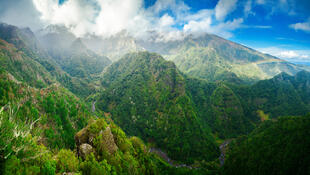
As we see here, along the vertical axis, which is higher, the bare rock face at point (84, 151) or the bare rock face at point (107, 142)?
the bare rock face at point (84, 151)

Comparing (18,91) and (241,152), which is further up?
(18,91)

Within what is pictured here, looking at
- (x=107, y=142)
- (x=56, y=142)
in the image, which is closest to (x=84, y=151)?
(x=107, y=142)

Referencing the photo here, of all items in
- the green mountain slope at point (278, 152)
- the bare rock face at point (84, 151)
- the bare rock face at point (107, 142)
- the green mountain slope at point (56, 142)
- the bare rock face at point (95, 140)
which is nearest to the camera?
the green mountain slope at point (56, 142)

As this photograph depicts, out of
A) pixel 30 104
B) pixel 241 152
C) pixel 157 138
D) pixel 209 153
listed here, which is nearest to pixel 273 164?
pixel 241 152

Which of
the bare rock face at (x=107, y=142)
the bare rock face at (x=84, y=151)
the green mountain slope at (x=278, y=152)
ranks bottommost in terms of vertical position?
the green mountain slope at (x=278, y=152)

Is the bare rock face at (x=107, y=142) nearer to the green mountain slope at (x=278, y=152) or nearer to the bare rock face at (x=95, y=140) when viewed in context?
the bare rock face at (x=95, y=140)

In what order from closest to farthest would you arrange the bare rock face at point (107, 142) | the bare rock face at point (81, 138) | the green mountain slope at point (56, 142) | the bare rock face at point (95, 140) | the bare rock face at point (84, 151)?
the green mountain slope at point (56, 142)
the bare rock face at point (84, 151)
the bare rock face at point (95, 140)
the bare rock face at point (81, 138)
the bare rock face at point (107, 142)

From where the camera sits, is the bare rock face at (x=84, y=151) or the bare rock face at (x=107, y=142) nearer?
the bare rock face at (x=84, y=151)

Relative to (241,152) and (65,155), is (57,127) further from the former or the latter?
(241,152)

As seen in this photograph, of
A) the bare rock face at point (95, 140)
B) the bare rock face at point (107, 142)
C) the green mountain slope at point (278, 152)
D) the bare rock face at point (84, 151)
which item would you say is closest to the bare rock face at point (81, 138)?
the bare rock face at point (95, 140)
